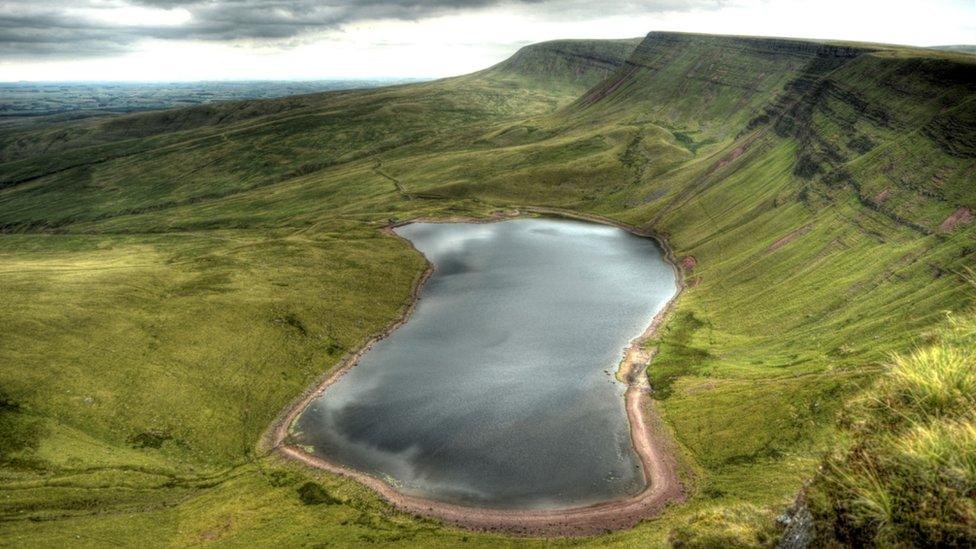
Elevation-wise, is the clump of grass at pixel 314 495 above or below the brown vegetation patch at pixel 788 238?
below

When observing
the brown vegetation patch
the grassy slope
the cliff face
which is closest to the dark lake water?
the grassy slope

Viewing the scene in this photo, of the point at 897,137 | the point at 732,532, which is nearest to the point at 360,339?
the point at 732,532

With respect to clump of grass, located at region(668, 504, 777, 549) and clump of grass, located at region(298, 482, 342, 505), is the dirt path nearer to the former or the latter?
clump of grass, located at region(298, 482, 342, 505)

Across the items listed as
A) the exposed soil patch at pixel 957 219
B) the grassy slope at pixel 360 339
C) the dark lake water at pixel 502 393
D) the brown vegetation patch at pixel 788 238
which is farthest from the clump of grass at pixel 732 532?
the brown vegetation patch at pixel 788 238

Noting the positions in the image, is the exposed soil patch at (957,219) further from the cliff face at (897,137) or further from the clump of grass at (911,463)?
the clump of grass at (911,463)

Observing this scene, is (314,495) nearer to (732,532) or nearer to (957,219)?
(732,532)

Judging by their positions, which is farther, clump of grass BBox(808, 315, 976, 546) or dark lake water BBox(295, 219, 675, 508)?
dark lake water BBox(295, 219, 675, 508)

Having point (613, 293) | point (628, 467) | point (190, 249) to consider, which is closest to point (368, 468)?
point (628, 467)
